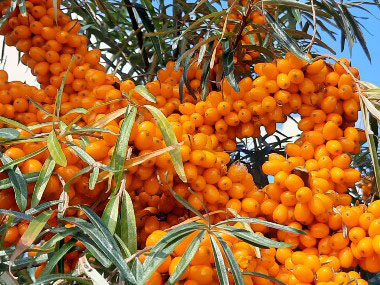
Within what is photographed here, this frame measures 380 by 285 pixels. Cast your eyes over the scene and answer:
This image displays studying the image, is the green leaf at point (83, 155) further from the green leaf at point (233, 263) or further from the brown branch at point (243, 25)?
the brown branch at point (243, 25)

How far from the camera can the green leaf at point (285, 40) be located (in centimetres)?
141

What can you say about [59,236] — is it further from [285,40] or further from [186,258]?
[285,40]

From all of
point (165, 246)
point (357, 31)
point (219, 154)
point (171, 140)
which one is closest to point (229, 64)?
point (219, 154)

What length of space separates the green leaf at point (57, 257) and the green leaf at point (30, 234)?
0.05 m

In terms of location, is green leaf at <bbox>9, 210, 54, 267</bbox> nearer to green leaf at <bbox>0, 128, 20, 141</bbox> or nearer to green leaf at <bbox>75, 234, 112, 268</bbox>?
green leaf at <bbox>75, 234, 112, 268</bbox>

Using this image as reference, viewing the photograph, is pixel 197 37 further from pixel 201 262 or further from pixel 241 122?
pixel 201 262

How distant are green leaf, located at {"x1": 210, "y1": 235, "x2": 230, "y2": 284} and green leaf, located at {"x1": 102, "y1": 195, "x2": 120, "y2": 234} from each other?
18 centimetres

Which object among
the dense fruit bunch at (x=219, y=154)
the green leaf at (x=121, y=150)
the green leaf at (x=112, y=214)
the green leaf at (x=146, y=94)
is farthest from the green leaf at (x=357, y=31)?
the green leaf at (x=112, y=214)

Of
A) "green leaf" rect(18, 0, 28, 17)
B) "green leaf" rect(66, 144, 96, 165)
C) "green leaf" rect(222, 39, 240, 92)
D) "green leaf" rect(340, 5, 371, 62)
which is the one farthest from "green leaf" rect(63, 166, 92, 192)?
"green leaf" rect(340, 5, 371, 62)

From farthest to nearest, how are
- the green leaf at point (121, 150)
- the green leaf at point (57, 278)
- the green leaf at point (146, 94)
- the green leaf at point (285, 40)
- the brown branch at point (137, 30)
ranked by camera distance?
the brown branch at point (137, 30) < the green leaf at point (285, 40) < the green leaf at point (146, 94) < the green leaf at point (121, 150) < the green leaf at point (57, 278)

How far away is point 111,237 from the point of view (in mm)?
991

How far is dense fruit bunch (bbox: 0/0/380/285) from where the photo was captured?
1.20m

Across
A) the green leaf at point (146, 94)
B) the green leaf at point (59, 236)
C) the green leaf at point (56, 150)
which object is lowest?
the green leaf at point (59, 236)

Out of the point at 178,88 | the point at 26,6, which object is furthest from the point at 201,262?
the point at 26,6
